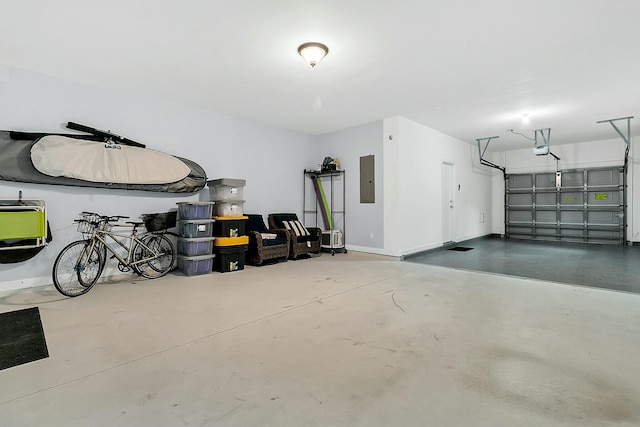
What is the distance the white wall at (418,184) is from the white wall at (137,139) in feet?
6.99

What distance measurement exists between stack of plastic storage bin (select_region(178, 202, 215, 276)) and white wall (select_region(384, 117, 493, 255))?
3284 millimetres

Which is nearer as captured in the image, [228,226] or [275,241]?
[228,226]

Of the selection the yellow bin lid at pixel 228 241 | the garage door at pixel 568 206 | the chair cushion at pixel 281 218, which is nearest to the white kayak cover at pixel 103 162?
the yellow bin lid at pixel 228 241

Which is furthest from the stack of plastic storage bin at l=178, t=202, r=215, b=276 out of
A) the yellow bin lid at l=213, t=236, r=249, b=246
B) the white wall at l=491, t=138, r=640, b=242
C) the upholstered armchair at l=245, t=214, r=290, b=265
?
the white wall at l=491, t=138, r=640, b=242

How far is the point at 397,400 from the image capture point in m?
1.66

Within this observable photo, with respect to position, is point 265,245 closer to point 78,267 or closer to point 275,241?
point 275,241

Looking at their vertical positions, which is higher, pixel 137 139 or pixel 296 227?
pixel 137 139

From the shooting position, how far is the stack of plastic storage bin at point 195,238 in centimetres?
458

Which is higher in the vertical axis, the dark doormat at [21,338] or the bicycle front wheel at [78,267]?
the bicycle front wheel at [78,267]

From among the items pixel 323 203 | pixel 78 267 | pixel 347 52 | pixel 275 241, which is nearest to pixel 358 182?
pixel 323 203

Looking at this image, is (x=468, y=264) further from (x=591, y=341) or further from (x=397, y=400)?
(x=397, y=400)

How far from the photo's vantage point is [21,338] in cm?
243

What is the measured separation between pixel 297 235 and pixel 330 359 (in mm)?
3908

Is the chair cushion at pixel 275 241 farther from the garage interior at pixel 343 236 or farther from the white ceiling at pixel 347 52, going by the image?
the white ceiling at pixel 347 52
